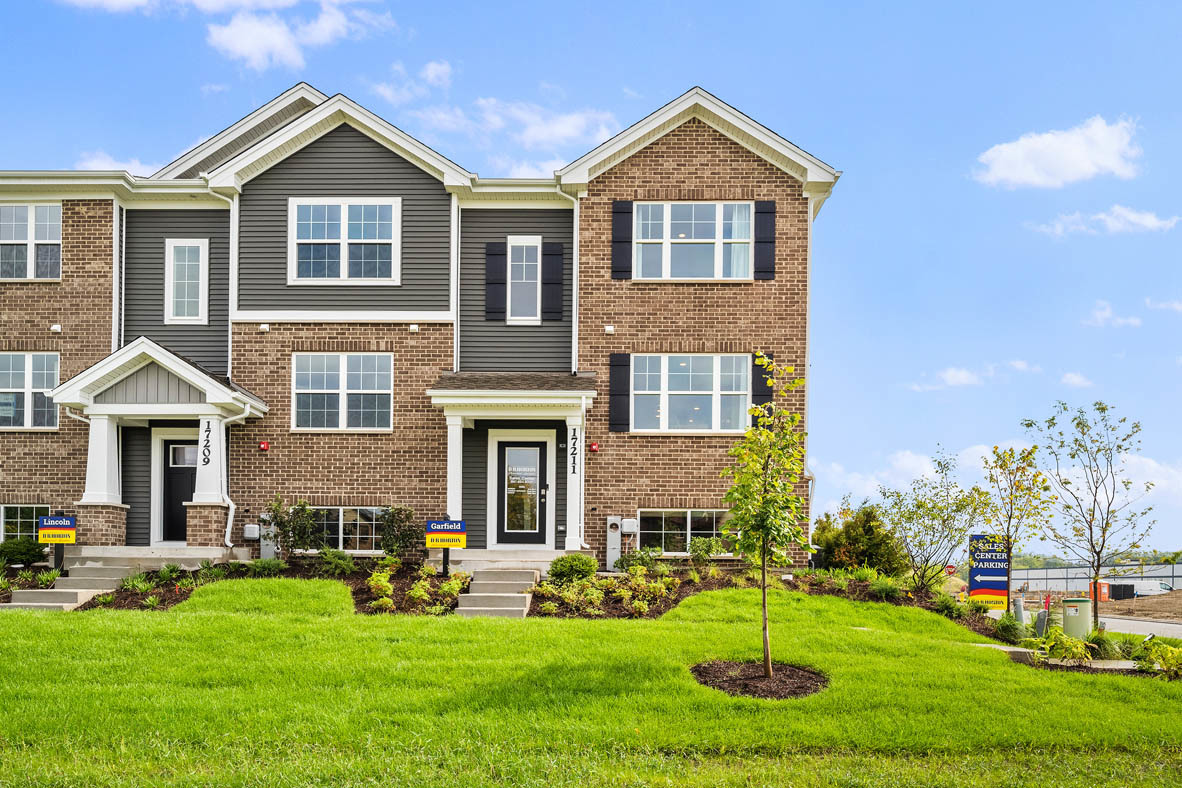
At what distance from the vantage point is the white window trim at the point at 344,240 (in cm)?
1861

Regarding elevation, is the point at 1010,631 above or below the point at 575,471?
below

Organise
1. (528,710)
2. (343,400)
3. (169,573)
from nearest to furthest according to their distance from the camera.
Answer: (528,710), (169,573), (343,400)

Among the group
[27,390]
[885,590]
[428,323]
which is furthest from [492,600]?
[27,390]

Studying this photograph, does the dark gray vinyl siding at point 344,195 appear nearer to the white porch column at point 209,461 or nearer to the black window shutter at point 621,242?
the white porch column at point 209,461

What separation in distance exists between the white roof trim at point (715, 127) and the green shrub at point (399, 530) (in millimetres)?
7190

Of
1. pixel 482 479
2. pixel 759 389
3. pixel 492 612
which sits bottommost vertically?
pixel 492 612

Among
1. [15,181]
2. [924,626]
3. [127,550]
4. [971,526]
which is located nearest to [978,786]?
[924,626]

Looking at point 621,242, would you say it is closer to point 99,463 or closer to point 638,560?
point 638,560

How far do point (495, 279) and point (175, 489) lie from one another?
7805mm

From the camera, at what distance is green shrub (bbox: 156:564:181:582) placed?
1630 centimetres

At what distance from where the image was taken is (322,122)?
18.6 meters

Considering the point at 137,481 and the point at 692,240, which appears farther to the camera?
A: the point at 137,481

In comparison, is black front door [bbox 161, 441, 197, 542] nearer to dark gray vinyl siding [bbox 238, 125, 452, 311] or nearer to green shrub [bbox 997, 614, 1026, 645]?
dark gray vinyl siding [bbox 238, 125, 452, 311]

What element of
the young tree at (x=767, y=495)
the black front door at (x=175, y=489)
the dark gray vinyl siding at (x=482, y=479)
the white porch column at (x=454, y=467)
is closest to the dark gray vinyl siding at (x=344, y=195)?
the white porch column at (x=454, y=467)
